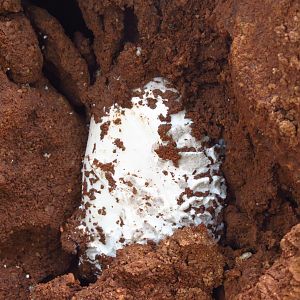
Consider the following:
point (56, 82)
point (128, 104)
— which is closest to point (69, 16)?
point (56, 82)

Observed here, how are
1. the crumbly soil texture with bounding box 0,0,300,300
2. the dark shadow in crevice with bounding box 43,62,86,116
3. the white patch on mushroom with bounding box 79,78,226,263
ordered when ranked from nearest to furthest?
1. the crumbly soil texture with bounding box 0,0,300,300
2. the white patch on mushroom with bounding box 79,78,226,263
3. the dark shadow in crevice with bounding box 43,62,86,116

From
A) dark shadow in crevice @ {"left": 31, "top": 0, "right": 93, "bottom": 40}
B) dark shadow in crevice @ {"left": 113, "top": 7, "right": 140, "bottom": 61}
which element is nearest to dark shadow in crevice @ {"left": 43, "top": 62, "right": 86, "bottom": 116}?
dark shadow in crevice @ {"left": 31, "top": 0, "right": 93, "bottom": 40}

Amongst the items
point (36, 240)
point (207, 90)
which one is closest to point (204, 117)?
point (207, 90)

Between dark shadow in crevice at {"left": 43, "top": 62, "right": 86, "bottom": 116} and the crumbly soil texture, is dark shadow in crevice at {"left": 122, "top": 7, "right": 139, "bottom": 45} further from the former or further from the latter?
dark shadow in crevice at {"left": 43, "top": 62, "right": 86, "bottom": 116}

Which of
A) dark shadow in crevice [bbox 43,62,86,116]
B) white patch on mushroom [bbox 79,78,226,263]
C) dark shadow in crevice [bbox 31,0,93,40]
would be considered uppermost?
→ dark shadow in crevice [bbox 31,0,93,40]

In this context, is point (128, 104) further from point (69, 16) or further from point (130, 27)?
point (69, 16)

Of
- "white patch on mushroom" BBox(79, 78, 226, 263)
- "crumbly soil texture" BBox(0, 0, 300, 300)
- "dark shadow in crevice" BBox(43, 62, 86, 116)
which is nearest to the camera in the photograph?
"crumbly soil texture" BBox(0, 0, 300, 300)

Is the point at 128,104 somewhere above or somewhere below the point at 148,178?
above

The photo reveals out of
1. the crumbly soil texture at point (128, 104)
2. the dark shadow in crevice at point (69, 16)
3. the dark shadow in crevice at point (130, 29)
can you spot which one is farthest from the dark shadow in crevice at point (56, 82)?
the dark shadow in crevice at point (130, 29)

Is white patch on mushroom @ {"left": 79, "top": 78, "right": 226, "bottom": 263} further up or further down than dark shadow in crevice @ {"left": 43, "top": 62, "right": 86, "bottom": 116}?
further down
